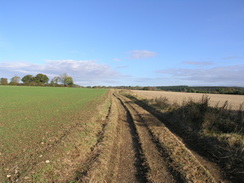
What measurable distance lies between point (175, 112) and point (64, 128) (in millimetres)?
9513

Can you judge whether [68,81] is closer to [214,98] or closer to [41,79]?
[41,79]

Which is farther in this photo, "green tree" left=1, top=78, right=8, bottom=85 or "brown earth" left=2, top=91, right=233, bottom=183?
"green tree" left=1, top=78, right=8, bottom=85

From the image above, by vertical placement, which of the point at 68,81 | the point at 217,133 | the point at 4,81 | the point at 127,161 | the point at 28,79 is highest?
the point at 68,81

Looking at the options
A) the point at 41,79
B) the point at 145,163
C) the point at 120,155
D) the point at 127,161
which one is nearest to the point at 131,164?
the point at 127,161

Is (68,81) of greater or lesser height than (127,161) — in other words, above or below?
above

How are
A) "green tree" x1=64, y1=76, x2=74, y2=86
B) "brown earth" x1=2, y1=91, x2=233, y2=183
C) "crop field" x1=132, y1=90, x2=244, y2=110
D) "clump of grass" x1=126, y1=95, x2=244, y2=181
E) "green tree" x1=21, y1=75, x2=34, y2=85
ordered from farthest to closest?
"green tree" x1=64, y1=76, x2=74, y2=86, "green tree" x1=21, y1=75, x2=34, y2=85, "crop field" x1=132, y1=90, x2=244, y2=110, "clump of grass" x1=126, y1=95, x2=244, y2=181, "brown earth" x1=2, y1=91, x2=233, y2=183

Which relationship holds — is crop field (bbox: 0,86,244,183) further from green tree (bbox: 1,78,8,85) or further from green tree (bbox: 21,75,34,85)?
green tree (bbox: 21,75,34,85)

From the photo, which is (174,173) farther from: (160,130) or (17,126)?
(17,126)

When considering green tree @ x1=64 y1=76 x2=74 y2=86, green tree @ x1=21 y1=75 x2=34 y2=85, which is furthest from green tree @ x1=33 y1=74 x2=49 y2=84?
green tree @ x1=64 y1=76 x2=74 y2=86

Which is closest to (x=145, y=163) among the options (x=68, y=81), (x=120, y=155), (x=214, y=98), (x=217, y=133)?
(x=120, y=155)

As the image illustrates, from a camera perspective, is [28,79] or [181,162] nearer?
[181,162]

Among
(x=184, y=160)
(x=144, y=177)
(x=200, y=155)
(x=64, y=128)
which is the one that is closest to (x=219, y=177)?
(x=184, y=160)

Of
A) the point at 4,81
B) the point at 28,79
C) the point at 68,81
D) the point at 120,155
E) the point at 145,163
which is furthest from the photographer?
the point at 68,81

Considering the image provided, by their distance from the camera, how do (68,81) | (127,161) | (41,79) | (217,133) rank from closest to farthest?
(127,161) < (217,133) < (41,79) < (68,81)
